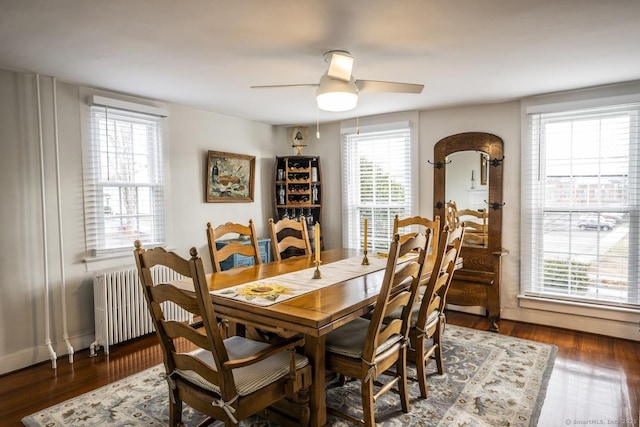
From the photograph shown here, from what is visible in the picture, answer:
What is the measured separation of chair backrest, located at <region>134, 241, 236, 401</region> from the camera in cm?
148

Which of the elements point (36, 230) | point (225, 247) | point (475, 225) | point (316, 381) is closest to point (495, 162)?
point (475, 225)

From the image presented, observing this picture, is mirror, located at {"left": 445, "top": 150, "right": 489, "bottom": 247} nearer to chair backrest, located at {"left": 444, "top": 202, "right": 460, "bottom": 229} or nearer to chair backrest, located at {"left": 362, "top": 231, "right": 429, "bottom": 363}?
chair backrest, located at {"left": 444, "top": 202, "right": 460, "bottom": 229}

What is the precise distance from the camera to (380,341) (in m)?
1.98

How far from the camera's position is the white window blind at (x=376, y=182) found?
4660mm

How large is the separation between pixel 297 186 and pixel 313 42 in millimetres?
2835

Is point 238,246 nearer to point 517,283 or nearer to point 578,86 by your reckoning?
point 517,283

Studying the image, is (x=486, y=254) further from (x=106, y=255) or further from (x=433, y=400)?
(x=106, y=255)

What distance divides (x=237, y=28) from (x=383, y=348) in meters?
1.95

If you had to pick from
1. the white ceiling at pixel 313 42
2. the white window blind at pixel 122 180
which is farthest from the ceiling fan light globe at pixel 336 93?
the white window blind at pixel 122 180

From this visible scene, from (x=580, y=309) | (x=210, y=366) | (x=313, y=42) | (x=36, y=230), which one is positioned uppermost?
(x=313, y=42)

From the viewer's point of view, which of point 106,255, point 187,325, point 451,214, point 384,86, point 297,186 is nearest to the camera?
point 187,325

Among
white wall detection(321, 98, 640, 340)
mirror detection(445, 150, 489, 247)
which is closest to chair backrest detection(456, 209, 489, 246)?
mirror detection(445, 150, 489, 247)

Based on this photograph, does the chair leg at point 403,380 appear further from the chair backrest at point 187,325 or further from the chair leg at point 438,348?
the chair backrest at point 187,325

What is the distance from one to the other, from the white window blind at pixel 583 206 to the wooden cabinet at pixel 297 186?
244 cm
